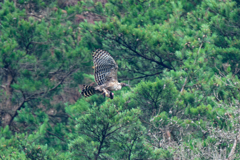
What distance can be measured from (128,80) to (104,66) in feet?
10.5

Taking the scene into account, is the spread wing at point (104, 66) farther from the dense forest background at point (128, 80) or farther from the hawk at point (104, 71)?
the dense forest background at point (128, 80)

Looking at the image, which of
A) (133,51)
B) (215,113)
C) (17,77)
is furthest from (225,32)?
(17,77)

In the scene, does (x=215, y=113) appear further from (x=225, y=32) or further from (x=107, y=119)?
(x=225, y=32)

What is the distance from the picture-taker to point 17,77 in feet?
43.0

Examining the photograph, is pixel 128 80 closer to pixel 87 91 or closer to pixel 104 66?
pixel 104 66

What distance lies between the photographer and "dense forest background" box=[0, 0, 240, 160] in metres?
8.82

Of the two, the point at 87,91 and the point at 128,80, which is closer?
the point at 87,91

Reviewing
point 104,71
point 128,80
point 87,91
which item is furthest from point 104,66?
point 128,80

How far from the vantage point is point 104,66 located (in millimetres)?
8984

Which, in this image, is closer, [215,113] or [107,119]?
[107,119]

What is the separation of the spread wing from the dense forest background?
70cm

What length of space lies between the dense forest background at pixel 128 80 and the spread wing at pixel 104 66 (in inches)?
27.7

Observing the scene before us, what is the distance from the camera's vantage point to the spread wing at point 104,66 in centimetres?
892

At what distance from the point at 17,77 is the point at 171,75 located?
17.8 ft
